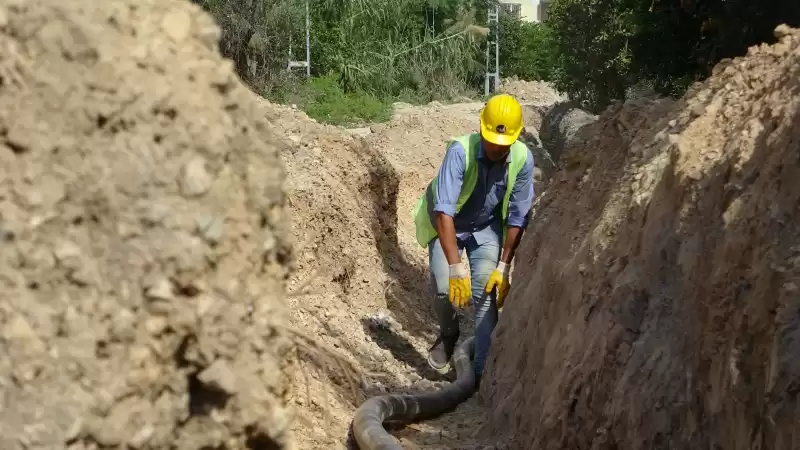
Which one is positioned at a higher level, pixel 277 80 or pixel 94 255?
pixel 94 255

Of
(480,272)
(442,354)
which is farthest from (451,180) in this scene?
(442,354)

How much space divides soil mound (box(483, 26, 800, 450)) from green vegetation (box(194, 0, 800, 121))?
4.42 metres

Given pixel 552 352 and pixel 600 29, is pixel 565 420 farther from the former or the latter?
pixel 600 29

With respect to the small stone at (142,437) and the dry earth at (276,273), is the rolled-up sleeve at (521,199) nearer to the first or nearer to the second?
the dry earth at (276,273)

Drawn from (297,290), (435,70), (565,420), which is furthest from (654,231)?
(435,70)

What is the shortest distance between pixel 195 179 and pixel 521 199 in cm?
522

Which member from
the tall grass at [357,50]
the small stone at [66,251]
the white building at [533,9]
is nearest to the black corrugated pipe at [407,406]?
the small stone at [66,251]

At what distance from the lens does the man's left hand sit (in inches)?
264

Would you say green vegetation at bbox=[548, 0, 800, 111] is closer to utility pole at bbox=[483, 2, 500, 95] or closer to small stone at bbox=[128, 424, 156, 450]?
small stone at bbox=[128, 424, 156, 450]

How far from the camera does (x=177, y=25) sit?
6.68ft

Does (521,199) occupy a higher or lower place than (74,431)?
lower

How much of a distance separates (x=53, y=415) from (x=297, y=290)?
562cm

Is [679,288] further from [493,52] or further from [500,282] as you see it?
[493,52]

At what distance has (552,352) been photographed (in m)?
4.94
